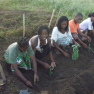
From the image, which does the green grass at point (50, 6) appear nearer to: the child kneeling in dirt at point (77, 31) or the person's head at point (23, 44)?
the child kneeling in dirt at point (77, 31)

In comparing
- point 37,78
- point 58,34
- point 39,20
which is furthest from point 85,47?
point 39,20

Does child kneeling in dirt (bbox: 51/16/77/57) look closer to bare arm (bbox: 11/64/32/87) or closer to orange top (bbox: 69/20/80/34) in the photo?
orange top (bbox: 69/20/80/34)

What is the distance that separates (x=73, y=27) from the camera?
4.73m

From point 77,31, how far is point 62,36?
824 mm

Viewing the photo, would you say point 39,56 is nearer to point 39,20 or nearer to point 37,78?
point 37,78

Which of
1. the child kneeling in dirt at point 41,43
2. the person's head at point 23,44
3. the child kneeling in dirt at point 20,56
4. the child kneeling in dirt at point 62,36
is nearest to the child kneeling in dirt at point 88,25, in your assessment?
the child kneeling in dirt at point 62,36

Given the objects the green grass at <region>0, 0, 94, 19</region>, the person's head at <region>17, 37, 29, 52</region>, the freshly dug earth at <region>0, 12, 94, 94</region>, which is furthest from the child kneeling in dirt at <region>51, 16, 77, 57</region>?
the green grass at <region>0, 0, 94, 19</region>

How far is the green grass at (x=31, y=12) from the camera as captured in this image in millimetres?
5762

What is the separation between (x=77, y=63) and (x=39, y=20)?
112 inches

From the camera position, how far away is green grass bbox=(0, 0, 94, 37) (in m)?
5.76

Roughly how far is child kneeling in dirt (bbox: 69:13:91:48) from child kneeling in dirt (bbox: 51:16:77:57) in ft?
0.99

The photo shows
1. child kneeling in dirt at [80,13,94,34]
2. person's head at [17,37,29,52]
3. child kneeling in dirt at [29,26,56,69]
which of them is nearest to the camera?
person's head at [17,37,29,52]

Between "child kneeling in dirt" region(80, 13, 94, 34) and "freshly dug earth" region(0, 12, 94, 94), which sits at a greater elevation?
"child kneeling in dirt" region(80, 13, 94, 34)

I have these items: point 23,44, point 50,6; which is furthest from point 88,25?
point 50,6
